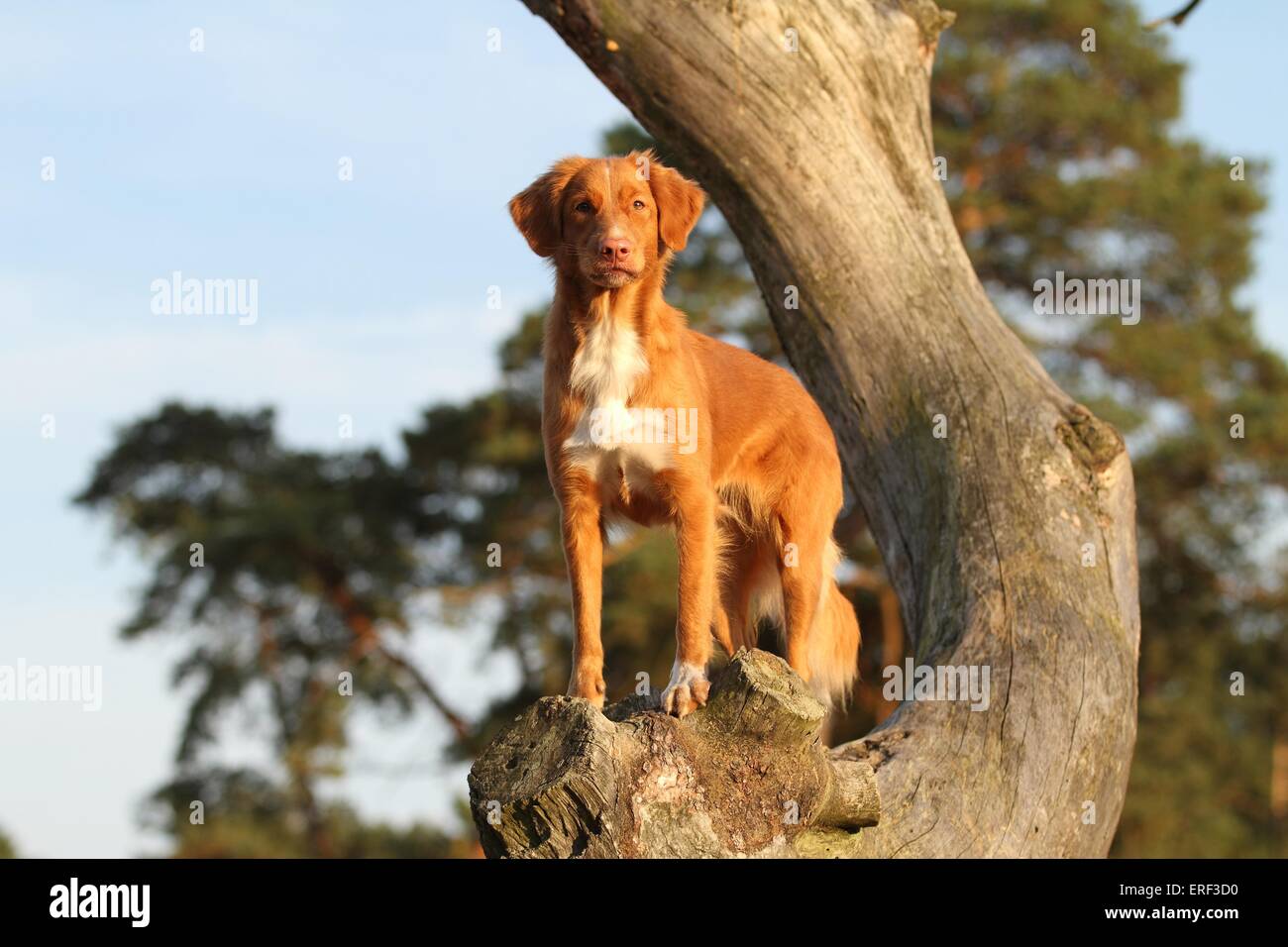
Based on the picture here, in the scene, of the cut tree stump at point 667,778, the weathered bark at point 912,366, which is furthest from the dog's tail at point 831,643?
the cut tree stump at point 667,778

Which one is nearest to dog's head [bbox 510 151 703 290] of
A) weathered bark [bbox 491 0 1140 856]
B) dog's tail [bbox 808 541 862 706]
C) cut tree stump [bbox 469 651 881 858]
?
weathered bark [bbox 491 0 1140 856]

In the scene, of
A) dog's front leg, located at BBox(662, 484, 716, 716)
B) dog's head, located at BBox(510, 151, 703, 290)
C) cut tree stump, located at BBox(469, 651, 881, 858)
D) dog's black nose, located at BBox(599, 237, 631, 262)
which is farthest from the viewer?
dog's head, located at BBox(510, 151, 703, 290)

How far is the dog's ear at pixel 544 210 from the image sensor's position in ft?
19.4

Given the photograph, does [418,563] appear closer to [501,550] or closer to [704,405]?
[501,550]

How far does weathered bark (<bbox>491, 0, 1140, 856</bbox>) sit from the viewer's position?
6539 mm

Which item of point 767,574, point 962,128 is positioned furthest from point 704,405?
point 962,128

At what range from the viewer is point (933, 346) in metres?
7.31

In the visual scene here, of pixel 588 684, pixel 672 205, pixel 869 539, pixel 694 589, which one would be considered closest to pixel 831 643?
pixel 694 589

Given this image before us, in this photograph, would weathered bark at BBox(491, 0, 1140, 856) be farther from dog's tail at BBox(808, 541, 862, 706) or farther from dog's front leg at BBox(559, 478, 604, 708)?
dog's front leg at BBox(559, 478, 604, 708)

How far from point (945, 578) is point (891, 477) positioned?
2.06 feet

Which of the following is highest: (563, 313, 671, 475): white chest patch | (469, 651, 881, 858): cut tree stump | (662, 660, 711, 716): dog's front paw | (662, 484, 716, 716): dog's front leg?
(563, 313, 671, 475): white chest patch

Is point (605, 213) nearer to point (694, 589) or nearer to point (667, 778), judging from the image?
point (694, 589)

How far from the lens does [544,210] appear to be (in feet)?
19.4

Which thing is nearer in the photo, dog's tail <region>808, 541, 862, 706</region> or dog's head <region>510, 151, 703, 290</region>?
dog's head <region>510, 151, 703, 290</region>
